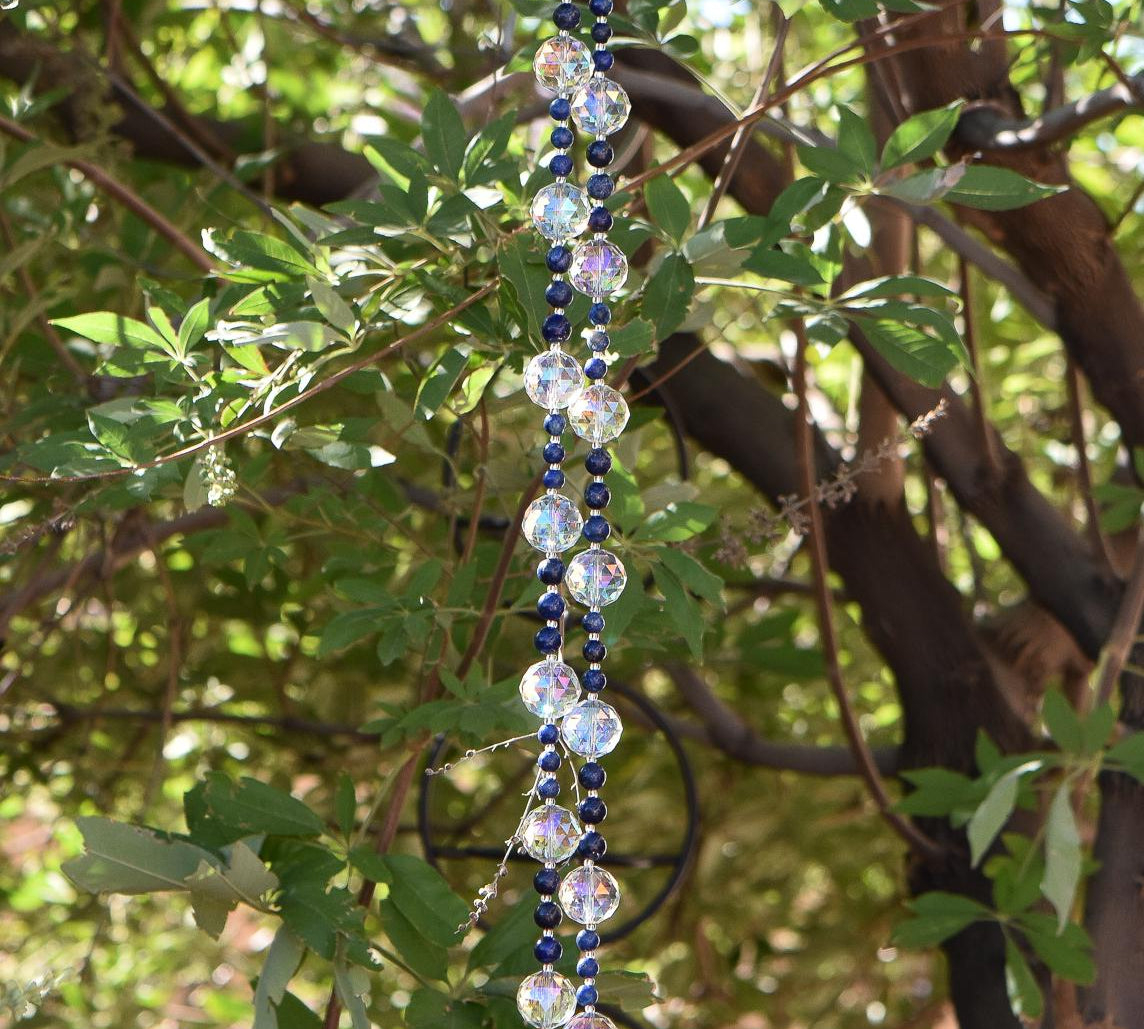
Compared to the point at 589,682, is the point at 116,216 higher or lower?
lower

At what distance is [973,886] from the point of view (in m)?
1.03

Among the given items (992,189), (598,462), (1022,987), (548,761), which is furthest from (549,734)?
(1022,987)

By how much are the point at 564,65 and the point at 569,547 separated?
20 centimetres

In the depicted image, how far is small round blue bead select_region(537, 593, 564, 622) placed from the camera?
571 mm

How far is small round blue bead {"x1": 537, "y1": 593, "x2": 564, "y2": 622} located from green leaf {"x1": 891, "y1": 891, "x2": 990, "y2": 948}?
0.42 metres

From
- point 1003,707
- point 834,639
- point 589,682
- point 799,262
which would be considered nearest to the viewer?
point 589,682

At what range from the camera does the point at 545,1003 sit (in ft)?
1.83

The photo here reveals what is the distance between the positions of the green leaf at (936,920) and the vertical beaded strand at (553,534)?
1.19 ft

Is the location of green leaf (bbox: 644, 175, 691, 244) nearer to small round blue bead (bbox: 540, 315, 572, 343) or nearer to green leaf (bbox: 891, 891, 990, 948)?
small round blue bead (bbox: 540, 315, 572, 343)

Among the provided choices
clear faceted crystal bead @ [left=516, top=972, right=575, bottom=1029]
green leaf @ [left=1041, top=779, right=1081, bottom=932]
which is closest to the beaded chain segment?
clear faceted crystal bead @ [left=516, top=972, right=575, bottom=1029]

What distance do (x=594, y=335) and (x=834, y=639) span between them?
0.46 meters

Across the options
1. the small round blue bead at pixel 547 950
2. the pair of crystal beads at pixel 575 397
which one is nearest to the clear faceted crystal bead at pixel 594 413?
the pair of crystal beads at pixel 575 397

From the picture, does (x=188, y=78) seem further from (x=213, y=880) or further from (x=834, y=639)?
(x=213, y=880)

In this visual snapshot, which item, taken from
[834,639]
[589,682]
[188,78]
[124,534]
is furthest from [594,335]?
[188,78]
